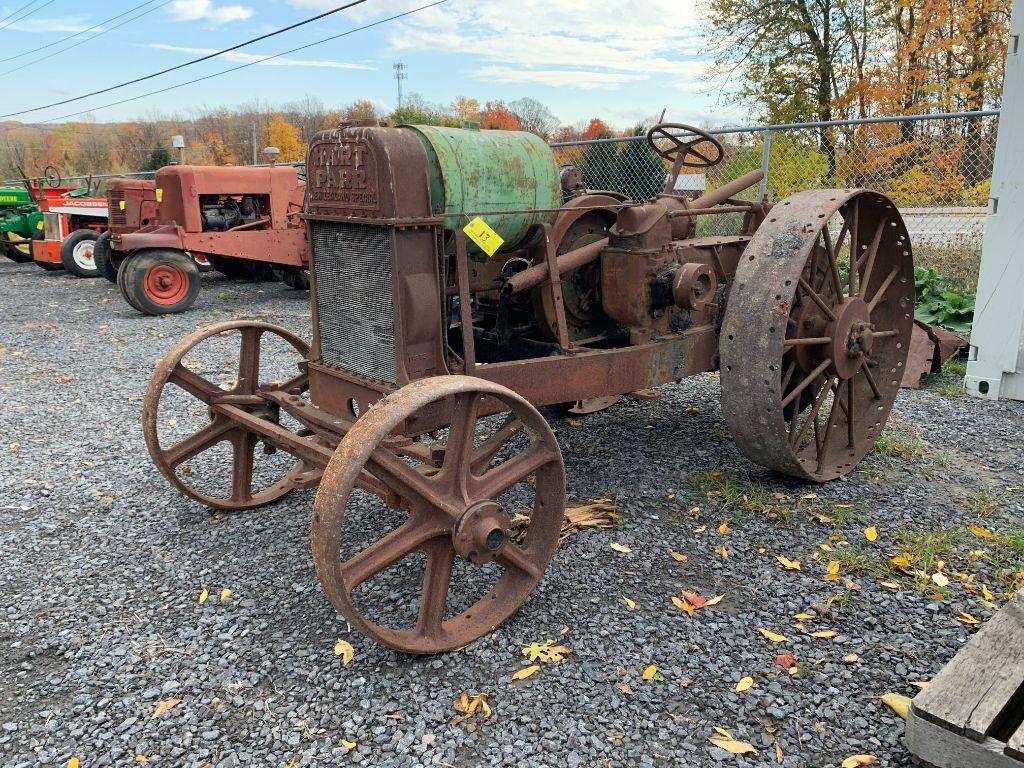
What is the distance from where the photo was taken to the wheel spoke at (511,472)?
9.09ft

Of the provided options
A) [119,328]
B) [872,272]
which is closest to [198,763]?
[872,272]

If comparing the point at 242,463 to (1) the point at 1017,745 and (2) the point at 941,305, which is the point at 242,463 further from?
(2) the point at 941,305

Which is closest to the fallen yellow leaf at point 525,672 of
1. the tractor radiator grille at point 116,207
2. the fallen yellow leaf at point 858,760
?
the fallen yellow leaf at point 858,760

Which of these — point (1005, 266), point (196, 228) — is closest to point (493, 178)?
point (1005, 266)

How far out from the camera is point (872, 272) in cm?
442

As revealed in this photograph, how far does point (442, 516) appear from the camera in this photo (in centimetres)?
266

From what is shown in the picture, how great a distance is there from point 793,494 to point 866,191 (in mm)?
1489

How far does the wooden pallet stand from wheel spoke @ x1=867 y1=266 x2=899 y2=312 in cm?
210

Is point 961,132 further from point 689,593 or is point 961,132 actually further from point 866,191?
point 689,593

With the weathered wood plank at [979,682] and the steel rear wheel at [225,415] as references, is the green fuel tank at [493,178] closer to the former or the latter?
the steel rear wheel at [225,415]

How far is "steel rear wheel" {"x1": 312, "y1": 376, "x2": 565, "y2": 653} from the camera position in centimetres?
240

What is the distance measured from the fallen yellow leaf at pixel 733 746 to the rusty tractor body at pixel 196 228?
28.7ft

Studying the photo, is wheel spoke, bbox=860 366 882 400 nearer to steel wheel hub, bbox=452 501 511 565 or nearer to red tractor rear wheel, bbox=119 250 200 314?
steel wheel hub, bbox=452 501 511 565

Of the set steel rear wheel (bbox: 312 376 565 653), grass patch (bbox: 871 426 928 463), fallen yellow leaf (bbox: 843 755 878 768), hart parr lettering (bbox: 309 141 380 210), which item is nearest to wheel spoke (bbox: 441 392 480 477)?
steel rear wheel (bbox: 312 376 565 653)
